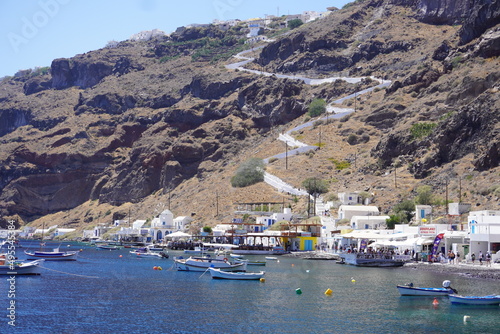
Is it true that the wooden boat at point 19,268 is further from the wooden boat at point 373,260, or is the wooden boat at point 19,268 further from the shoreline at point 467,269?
the shoreline at point 467,269

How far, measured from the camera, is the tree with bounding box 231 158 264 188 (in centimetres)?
12338

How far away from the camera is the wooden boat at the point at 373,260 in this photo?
6844 cm

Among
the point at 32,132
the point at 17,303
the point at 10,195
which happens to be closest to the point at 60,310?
the point at 17,303

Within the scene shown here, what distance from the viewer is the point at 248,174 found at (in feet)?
406

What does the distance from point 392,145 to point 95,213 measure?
266 feet

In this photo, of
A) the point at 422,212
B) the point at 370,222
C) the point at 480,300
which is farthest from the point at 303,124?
the point at 480,300

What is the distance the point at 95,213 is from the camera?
15675cm

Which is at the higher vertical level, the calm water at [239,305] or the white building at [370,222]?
the white building at [370,222]

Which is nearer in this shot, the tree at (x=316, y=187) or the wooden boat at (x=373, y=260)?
the wooden boat at (x=373, y=260)

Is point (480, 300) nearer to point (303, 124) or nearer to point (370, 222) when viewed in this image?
point (370, 222)

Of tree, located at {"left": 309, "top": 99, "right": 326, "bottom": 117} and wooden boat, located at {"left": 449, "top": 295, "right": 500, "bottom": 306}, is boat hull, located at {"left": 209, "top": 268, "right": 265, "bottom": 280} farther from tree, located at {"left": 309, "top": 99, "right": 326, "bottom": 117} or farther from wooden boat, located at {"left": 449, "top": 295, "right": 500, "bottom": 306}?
tree, located at {"left": 309, "top": 99, "right": 326, "bottom": 117}

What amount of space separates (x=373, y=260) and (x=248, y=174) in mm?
56288

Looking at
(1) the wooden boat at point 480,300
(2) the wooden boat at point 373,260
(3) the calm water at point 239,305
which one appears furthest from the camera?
(2) the wooden boat at point 373,260

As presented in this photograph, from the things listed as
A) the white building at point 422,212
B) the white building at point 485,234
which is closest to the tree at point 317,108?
the white building at point 422,212
